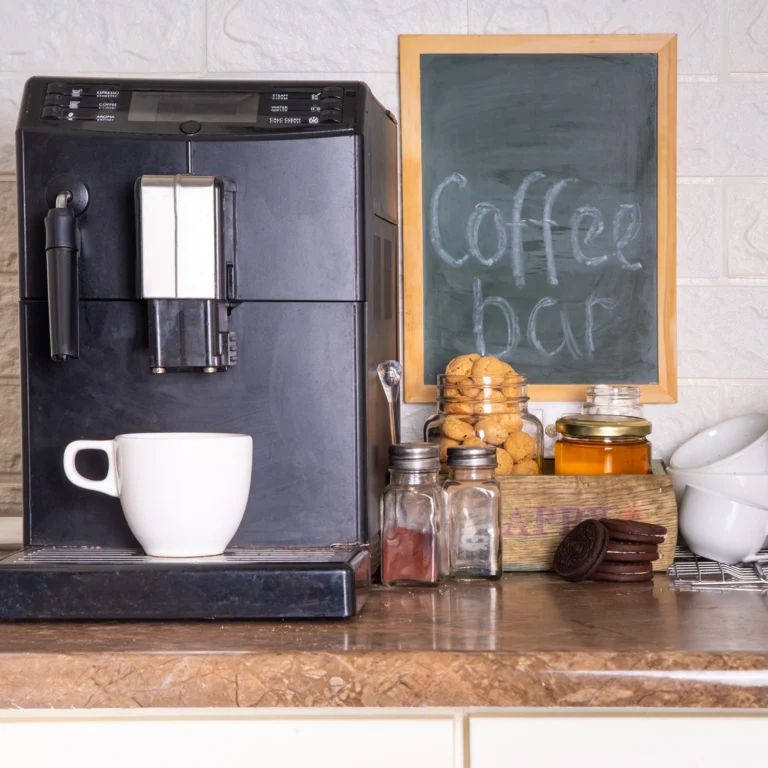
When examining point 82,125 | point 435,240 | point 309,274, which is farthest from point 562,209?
point 82,125

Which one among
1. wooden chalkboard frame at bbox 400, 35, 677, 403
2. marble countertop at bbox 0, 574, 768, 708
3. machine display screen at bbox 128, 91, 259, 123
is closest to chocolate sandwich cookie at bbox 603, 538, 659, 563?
marble countertop at bbox 0, 574, 768, 708

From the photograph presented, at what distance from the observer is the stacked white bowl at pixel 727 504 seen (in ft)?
3.59

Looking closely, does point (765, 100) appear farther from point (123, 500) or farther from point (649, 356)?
point (123, 500)

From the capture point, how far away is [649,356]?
4.32ft

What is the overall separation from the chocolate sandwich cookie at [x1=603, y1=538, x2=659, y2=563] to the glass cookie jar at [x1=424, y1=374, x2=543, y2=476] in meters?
0.15

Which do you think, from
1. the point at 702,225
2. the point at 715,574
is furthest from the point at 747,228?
the point at 715,574

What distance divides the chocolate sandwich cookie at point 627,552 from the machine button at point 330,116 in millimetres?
525

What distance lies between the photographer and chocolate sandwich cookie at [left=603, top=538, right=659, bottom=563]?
102 centimetres

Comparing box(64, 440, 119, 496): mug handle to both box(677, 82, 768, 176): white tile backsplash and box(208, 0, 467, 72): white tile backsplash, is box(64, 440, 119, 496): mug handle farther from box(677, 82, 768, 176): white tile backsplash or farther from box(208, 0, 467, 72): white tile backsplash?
box(677, 82, 768, 176): white tile backsplash

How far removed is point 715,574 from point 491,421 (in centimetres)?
30

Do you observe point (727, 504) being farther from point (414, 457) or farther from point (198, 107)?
point (198, 107)

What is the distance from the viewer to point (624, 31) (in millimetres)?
1305

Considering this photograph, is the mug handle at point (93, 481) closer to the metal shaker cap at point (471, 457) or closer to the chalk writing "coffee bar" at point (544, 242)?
the metal shaker cap at point (471, 457)

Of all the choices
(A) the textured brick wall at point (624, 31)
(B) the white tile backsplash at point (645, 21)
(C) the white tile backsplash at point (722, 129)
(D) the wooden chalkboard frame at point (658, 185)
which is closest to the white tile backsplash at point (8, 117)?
(A) the textured brick wall at point (624, 31)
